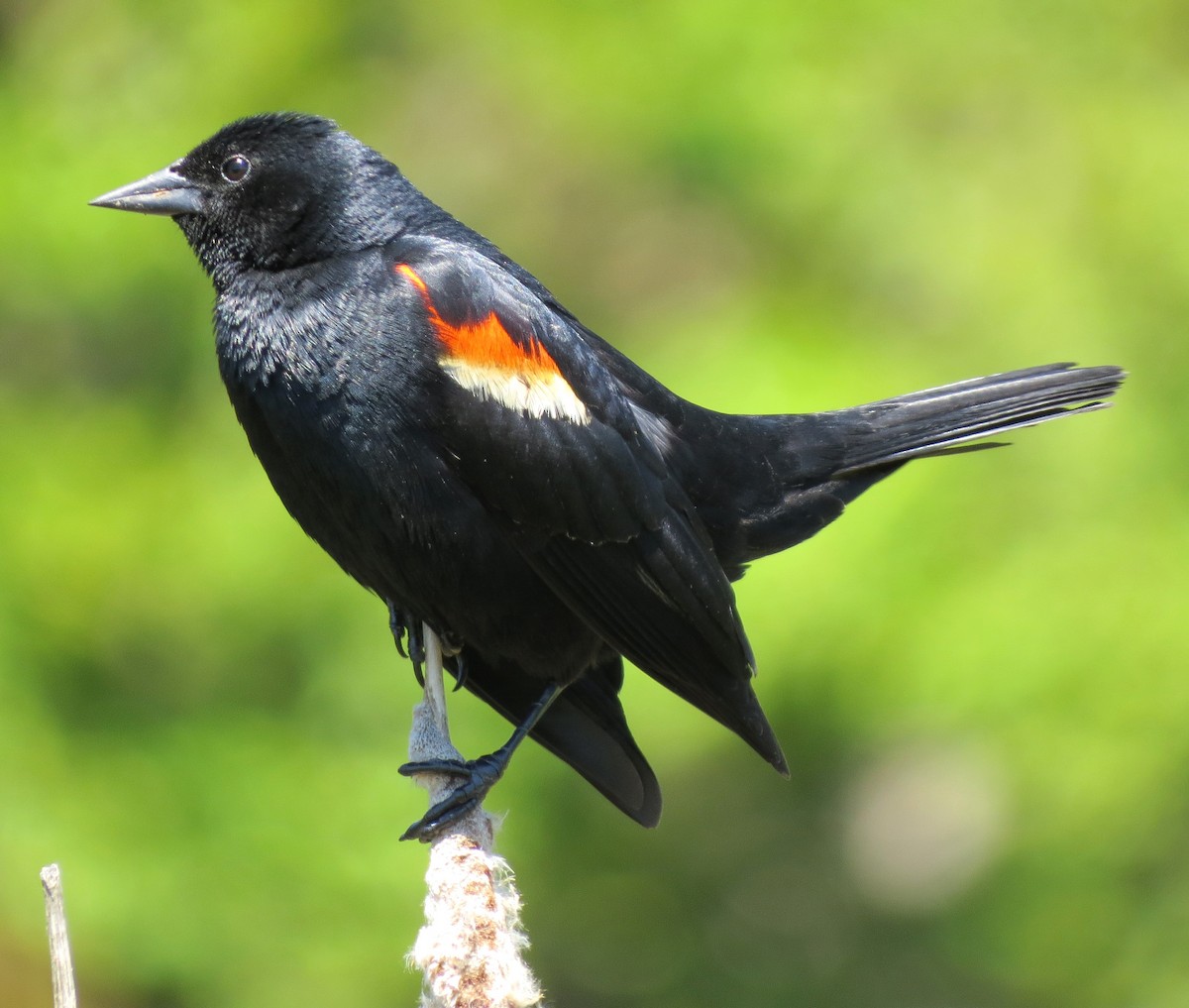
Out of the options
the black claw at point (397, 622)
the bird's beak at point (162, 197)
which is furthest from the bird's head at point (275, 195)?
the black claw at point (397, 622)

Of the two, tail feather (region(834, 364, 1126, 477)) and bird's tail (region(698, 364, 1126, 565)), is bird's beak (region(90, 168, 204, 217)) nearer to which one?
bird's tail (region(698, 364, 1126, 565))

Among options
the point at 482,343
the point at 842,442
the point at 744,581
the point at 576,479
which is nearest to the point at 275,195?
the point at 482,343

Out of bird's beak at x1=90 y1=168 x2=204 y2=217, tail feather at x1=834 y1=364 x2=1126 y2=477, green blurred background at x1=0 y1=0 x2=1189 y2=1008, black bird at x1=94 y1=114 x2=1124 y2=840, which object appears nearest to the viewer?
black bird at x1=94 y1=114 x2=1124 y2=840

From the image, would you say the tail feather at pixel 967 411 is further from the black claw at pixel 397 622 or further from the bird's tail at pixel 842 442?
the black claw at pixel 397 622

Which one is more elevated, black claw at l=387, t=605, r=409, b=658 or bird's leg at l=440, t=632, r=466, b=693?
black claw at l=387, t=605, r=409, b=658

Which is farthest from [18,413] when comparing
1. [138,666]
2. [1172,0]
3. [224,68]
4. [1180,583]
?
[1172,0]

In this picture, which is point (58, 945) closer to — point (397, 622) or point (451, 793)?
point (451, 793)

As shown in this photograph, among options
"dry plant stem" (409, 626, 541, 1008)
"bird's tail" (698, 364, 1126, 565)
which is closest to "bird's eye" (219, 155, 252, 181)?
"bird's tail" (698, 364, 1126, 565)

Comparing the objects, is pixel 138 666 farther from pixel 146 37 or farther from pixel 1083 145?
pixel 1083 145
